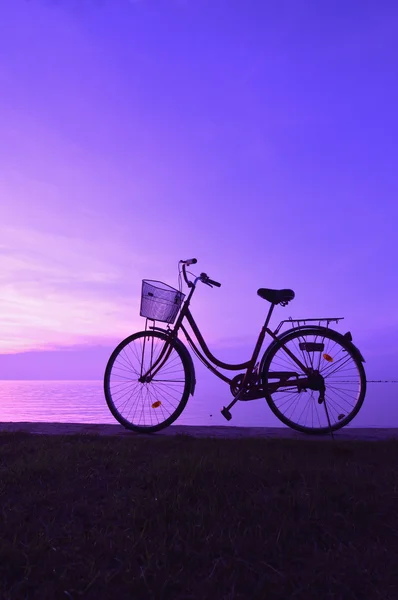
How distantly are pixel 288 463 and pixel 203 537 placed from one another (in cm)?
146

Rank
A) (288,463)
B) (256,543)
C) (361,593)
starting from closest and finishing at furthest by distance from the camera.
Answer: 1. (361,593)
2. (256,543)
3. (288,463)

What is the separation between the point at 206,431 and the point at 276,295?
5.85ft

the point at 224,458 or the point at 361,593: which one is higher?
the point at 224,458

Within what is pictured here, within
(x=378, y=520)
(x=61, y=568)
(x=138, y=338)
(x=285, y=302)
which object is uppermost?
(x=285, y=302)

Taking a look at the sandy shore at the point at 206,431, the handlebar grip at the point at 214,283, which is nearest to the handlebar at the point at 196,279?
the handlebar grip at the point at 214,283

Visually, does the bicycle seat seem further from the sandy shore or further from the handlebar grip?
the sandy shore

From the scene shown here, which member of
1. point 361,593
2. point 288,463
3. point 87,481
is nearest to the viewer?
point 361,593

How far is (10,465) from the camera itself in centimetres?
406

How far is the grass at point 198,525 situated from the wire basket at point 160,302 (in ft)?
6.02

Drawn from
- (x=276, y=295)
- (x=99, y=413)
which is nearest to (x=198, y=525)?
(x=276, y=295)

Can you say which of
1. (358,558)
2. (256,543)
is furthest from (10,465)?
(358,558)

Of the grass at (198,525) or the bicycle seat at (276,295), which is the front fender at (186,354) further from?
the grass at (198,525)

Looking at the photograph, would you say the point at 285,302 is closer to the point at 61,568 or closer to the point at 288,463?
the point at 288,463

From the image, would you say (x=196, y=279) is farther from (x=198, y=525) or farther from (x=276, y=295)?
(x=198, y=525)
